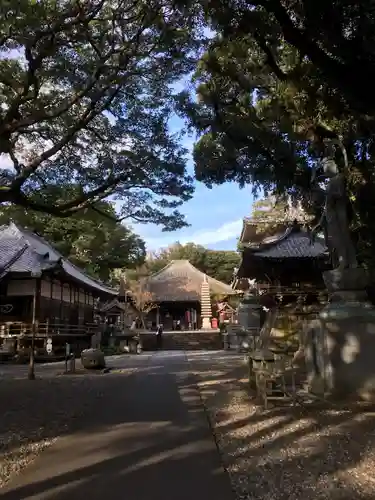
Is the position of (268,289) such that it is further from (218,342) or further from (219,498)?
(219,498)

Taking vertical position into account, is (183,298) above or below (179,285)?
below

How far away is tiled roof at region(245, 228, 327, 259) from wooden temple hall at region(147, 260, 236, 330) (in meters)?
22.4

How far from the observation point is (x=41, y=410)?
29.9 ft

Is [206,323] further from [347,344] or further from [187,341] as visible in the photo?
[347,344]

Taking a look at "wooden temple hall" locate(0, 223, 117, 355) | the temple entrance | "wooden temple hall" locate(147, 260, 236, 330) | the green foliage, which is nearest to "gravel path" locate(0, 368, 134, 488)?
"wooden temple hall" locate(0, 223, 117, 355)

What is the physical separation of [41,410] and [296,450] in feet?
17.3

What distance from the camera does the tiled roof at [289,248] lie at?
20.7 metres

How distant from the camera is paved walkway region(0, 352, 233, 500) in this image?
4441mm

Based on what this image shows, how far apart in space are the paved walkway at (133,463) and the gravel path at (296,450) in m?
0.25

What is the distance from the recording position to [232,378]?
13266 mm

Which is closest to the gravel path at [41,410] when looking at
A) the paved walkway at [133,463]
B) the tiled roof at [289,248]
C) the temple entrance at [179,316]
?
the paved walkway at [133,463]

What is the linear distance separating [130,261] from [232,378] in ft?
101

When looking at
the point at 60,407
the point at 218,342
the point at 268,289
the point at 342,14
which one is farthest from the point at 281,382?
the point at 218,342

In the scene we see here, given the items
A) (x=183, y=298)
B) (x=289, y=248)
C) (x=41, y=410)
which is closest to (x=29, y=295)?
(x=289, y=248)
